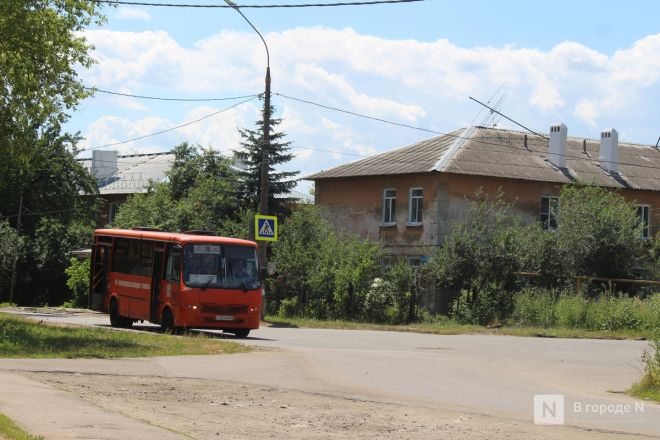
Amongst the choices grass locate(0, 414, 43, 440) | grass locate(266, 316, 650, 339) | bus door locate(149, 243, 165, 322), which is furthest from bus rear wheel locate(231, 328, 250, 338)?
grass locate(0, 414, 43, 440)

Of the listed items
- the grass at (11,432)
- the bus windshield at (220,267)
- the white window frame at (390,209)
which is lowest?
the grass at (11,432)

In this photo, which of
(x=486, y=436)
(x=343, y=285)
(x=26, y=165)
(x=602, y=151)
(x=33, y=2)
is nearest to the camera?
(x=486, y=436)

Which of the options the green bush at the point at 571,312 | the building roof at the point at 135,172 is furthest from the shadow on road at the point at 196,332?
the building roof at the point at 135,172

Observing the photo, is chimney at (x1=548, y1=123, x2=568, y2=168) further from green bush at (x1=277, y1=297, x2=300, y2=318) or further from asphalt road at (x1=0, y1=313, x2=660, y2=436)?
asphalt road at (x1=0, y1=313, x2=660, y2=436)

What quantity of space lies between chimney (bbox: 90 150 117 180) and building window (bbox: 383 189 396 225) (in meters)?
36.8

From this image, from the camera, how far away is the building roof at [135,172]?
7562cm

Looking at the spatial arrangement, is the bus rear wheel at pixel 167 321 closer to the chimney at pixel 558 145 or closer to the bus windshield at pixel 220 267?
the bus windshield at pixel 220 267

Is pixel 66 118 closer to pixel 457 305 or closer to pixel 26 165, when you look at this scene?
pixel 26 165

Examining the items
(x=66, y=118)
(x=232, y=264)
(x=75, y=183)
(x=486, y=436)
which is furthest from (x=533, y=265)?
(x=75, y=183)

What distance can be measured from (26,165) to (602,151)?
3690 centimetres

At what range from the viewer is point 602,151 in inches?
2105

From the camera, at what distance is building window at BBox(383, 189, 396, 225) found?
157 ft

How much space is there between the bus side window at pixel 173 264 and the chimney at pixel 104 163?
176 ft

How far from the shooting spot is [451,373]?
59.8 feet
